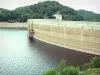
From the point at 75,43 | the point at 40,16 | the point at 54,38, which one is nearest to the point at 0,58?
the point at 75,43

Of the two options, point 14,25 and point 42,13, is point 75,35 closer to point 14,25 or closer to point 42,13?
point 14,25

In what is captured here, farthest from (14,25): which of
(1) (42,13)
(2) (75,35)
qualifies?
(2) (75,35)

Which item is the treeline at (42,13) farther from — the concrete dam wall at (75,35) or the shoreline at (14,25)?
the concrete dam wall at (75,35)

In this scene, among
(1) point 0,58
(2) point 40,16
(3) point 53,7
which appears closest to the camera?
(1) point 0,58

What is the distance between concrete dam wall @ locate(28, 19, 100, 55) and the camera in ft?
144

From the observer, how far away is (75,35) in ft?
163

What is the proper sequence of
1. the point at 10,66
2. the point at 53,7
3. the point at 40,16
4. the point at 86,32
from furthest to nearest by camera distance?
the point at 53,7, the point at 40,16, the point at 86,32, the point at 10,66

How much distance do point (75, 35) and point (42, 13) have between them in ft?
321

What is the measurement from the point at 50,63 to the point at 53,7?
383ft

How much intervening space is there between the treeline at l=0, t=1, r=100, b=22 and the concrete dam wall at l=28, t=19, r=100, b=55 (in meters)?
63.0

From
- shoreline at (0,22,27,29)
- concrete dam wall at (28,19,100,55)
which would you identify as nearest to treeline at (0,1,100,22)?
shoreline at (0,22,27,29)

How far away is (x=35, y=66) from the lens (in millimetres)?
34219

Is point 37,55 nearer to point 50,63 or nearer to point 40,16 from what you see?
point 50,63

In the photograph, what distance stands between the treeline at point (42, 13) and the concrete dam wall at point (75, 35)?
63.0 meters
